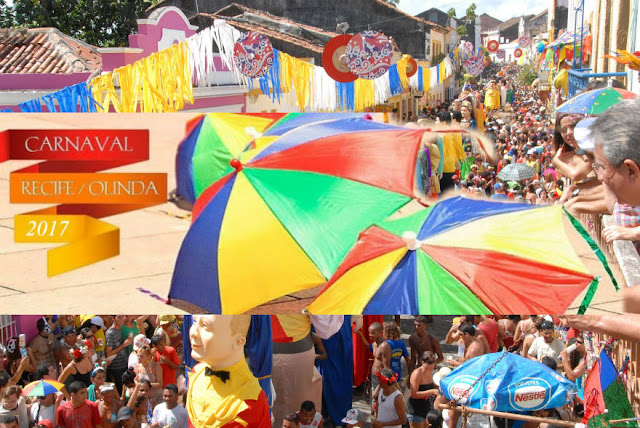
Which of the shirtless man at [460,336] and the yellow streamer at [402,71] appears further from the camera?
the yellow streamer at [402,71]

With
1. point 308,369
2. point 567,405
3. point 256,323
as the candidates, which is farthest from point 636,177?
point 308,369

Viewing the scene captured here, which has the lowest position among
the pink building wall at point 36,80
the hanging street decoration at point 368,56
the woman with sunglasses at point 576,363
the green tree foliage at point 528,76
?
the woman with sunglasses at point 576,363

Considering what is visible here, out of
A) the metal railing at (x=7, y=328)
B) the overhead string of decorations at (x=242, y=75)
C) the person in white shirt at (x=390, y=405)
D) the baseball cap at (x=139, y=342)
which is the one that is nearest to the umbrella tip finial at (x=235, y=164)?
the person in white shirt at (x=390, y=405)

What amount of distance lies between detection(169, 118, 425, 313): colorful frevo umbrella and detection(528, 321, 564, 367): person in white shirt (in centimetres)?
561

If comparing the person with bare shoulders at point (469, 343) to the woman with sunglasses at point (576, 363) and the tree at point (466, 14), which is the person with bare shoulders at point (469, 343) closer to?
the woman with sunglasses at point (576, 363)

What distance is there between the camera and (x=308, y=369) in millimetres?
7824

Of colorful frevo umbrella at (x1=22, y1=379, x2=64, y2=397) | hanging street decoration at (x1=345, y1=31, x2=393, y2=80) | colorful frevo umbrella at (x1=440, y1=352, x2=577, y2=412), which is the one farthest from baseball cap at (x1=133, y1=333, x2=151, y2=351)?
hanging street decoration at (x1=345, y1=31, x2=393, y2=80)

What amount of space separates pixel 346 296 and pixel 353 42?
12285 millimetres

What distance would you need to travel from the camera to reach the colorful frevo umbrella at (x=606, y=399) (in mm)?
3787

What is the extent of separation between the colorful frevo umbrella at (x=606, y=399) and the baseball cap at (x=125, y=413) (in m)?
4.40

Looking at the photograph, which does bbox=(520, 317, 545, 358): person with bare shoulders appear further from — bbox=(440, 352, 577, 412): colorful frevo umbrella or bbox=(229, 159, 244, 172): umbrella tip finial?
bbox=(229, 159, 244, 172): umbrella tip finial

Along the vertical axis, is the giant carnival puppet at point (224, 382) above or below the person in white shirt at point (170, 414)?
above

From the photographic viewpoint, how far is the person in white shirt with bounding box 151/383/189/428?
728 cm

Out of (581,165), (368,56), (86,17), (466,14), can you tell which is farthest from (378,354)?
(466,14)
